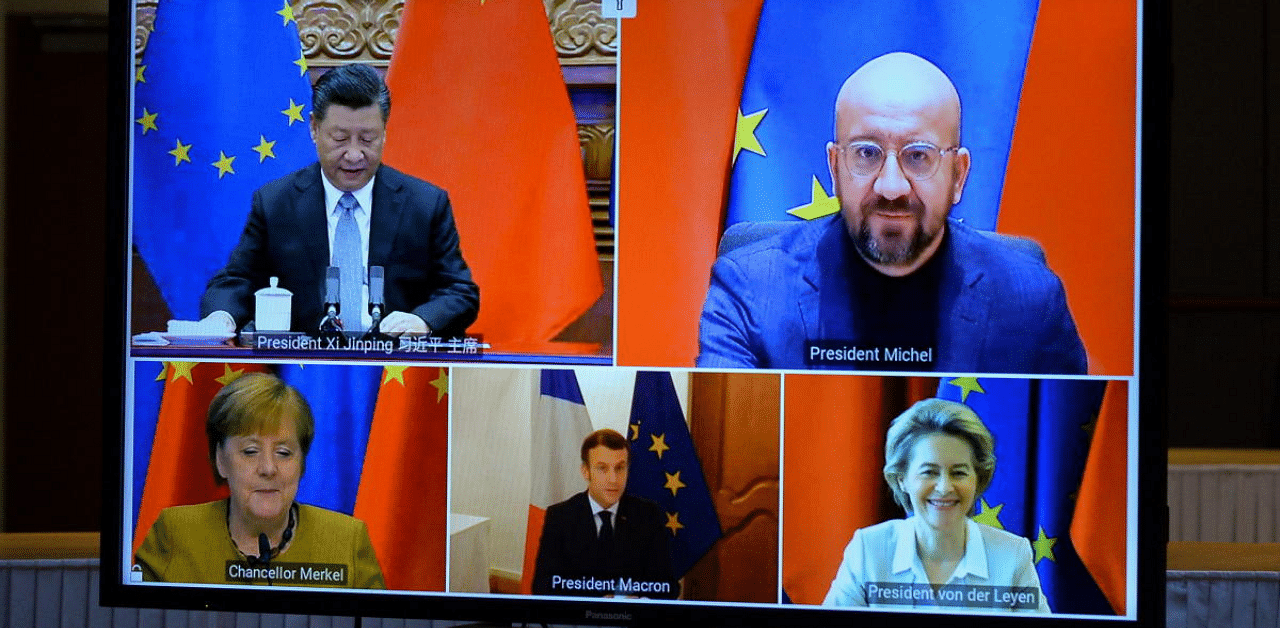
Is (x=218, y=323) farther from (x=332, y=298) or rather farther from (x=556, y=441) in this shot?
(x=556, y=441)

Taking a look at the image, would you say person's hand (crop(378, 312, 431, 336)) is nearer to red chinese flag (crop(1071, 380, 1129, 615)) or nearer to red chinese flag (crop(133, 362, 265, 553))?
red chinese flag (crop(133, 362, 265, 553))

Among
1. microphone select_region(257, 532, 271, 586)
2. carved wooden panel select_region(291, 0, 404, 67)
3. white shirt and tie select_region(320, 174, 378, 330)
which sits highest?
carved wooden panel select_region(291, 0, 404, 67)

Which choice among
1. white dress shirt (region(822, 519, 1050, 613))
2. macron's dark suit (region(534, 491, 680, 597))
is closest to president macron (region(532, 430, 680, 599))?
macron's dark suit (region(534, 491, 680, 597))

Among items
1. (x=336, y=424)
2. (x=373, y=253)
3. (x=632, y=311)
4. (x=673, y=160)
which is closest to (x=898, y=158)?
(x=673, y=160)

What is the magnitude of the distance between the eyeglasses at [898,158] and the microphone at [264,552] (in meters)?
1.02

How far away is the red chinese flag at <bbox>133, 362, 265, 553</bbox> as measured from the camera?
2.04 m

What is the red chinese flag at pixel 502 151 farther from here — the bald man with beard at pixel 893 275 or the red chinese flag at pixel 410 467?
the bald man with beard at pixel 893 275

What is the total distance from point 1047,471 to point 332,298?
41.7 inches

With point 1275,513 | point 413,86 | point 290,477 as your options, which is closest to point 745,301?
point 413,86

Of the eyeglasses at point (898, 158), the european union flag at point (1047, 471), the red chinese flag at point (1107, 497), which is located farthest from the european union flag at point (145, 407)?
the red chinese flag at point (1107, 497)

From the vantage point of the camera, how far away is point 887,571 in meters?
1.94

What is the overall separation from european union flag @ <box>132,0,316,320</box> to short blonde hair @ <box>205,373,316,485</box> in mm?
135

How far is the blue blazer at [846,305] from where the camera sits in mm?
1913

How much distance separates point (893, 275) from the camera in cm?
194
